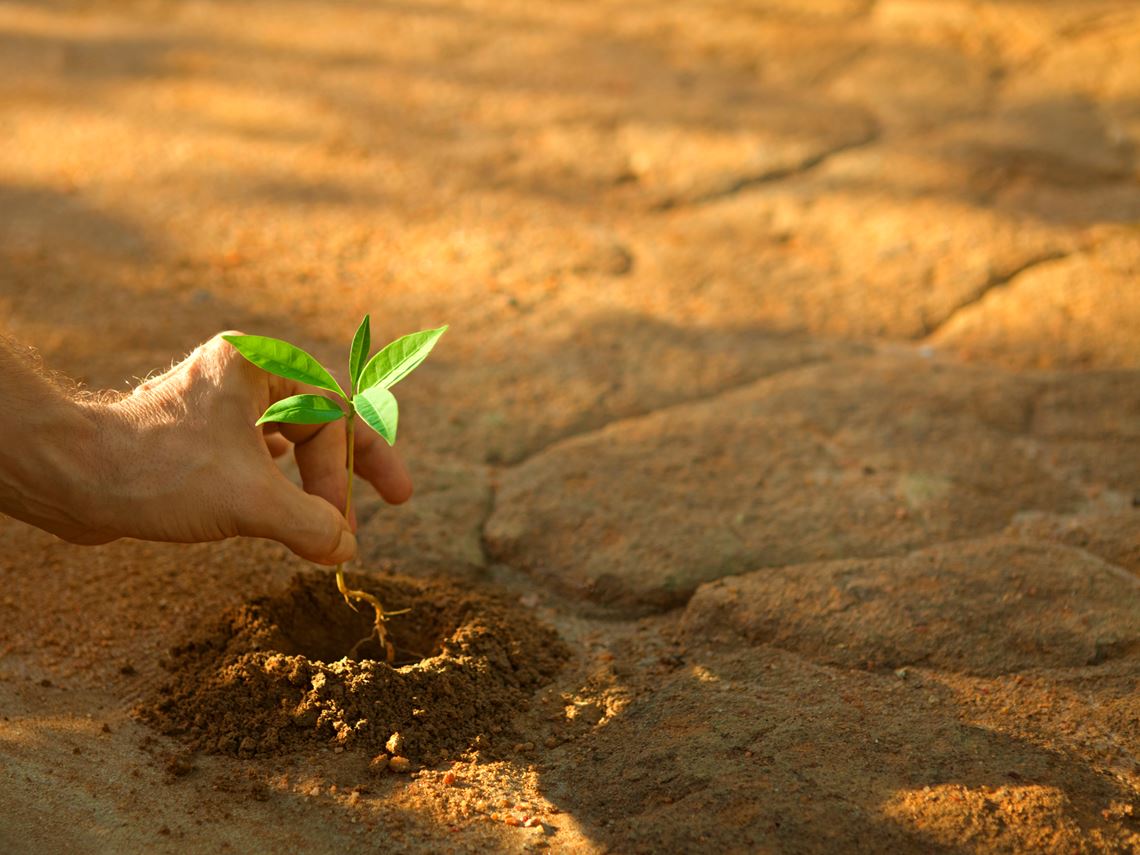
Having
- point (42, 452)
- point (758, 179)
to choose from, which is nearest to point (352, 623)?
point (42, 452)

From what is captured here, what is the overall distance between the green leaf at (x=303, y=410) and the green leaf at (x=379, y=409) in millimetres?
35

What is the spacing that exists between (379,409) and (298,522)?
0.70ft

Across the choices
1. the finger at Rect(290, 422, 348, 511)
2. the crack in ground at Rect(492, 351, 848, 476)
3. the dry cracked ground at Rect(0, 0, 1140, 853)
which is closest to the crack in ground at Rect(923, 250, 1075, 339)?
the dry cracked ground at Rect(0, 0, 1140, 853)

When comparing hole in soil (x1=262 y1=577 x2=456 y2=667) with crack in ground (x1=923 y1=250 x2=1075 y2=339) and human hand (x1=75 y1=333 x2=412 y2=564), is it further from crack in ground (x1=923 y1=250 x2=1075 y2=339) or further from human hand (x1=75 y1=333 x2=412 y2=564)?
crack in ground (x1=923 y1=250 x2=1075 y2=339)

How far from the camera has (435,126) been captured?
12.3 ft

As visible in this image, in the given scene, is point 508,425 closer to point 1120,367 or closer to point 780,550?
point 780,550

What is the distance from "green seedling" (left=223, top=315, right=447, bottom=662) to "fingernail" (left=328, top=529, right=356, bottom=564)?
0.02 meters

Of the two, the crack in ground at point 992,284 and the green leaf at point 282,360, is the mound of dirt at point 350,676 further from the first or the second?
the crack in ground at point 992,284

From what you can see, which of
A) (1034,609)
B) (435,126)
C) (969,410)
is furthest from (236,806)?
(435,126)

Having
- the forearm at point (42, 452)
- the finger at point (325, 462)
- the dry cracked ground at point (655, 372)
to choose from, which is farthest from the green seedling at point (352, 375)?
the dry cracked ground at point (655, 372)

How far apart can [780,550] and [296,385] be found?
88cm

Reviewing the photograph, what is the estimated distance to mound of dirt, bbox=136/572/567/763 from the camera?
5.28ft

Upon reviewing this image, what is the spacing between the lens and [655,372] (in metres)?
2.62

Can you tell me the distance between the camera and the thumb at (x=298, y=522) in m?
1.56
